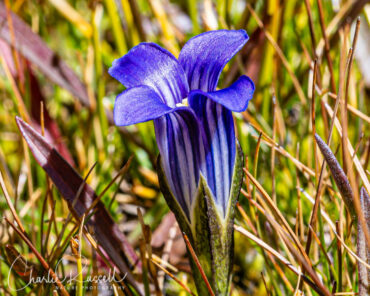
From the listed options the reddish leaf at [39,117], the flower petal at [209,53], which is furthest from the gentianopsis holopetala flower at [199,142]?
the reddish leaf at [39,117]

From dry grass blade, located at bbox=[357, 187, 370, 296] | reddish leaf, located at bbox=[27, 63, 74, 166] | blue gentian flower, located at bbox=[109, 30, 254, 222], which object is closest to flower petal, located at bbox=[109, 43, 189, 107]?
blue gentian flower, located at bbox=[109, 30, 254, 222]

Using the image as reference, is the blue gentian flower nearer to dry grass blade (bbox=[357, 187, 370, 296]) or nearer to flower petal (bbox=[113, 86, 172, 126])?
flower petal (bbox=[113, 86, 172, 126])

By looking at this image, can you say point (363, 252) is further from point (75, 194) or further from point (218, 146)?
point (75, 194)

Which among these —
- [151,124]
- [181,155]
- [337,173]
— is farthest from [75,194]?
[151,124]

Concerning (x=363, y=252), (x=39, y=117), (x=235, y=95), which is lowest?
(x=363, y=252)

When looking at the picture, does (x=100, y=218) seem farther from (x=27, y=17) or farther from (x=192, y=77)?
(x=27, y=17)

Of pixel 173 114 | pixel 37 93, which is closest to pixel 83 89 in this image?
pixel 37 93

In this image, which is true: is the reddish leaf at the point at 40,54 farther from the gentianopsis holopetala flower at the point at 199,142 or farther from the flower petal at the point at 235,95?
the flower petal at the point at 235,95
